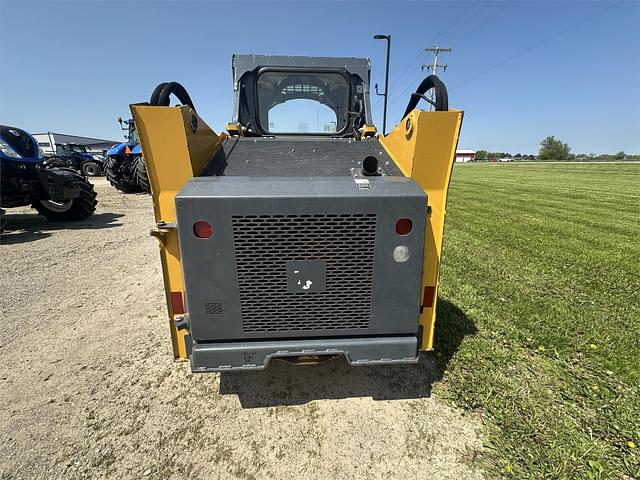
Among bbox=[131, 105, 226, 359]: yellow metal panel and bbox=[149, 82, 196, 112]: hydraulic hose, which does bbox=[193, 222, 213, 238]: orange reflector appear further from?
bbox=[149, 82, 196, 112]: hydraulic hose

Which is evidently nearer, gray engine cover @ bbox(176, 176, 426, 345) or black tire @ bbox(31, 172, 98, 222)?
gray engine cover @ bbox(176, 176, 426, 345)

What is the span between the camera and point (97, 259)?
5.14 m

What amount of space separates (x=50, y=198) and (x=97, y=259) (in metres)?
3.36

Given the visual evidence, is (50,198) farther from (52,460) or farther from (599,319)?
(599,319)

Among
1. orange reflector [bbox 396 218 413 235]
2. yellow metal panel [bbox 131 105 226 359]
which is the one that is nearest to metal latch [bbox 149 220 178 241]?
yellow metal panel [bbox 131 105 226 359]

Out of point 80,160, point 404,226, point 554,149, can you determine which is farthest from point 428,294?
point 554,149

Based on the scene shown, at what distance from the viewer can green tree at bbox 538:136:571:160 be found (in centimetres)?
7956

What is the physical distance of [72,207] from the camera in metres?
7.92

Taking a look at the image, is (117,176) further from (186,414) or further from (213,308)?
(213,308)

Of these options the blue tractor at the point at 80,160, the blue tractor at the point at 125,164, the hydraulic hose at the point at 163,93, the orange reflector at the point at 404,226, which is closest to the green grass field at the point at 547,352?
the orange reflector at the point at 404,226

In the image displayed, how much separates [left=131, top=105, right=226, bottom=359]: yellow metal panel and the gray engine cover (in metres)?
0.18

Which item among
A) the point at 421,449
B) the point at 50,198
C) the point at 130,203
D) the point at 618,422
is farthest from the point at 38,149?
the point at 618,422

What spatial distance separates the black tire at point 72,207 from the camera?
25.5 ft

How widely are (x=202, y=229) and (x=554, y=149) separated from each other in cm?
10158
